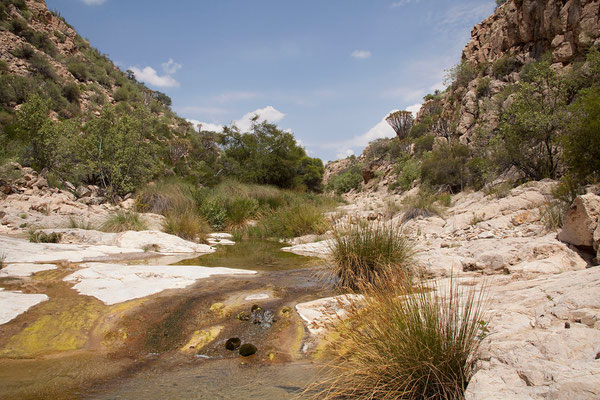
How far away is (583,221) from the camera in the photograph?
4488mm

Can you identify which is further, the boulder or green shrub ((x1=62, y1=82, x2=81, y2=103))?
green shrub ((x1=62, y1=82, x2=81, y2=103))

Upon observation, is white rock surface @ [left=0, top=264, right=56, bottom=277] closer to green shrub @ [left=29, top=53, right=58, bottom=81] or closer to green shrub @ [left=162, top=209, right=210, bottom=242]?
green shrub @ [left=162, top=209, right=210, bottom=242]

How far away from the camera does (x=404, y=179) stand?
2127cm

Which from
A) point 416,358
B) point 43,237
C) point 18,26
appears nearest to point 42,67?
point 18,26

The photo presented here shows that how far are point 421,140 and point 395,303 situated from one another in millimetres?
26459

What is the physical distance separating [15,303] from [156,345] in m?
1.90

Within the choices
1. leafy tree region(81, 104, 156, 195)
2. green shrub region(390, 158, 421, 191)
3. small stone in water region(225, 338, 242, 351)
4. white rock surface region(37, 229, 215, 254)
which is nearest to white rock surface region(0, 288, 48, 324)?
small stone in water region(225, 338, 242, 351)

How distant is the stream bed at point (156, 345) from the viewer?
243 centimetres

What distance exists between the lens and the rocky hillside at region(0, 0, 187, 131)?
23484mm

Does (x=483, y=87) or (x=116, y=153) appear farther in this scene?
(x=483, y=87)

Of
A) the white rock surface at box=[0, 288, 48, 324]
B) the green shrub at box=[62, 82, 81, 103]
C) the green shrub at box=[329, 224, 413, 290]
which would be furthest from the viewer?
the green shrub at box=[62, 82, 81, 103]

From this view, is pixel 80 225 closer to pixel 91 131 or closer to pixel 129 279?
pixel 129 279

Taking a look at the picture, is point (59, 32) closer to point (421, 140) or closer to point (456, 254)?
point (421, 140)

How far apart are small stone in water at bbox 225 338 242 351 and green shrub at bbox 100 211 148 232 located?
8235mm
